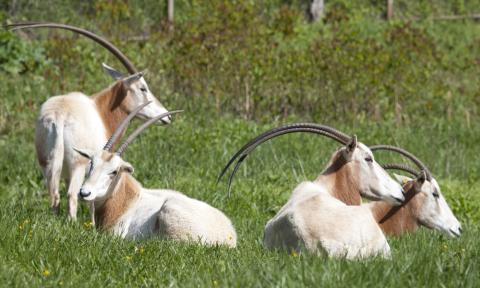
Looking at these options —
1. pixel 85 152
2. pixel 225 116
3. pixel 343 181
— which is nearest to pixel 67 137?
pixel 85 152

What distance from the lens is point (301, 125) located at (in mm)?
7188

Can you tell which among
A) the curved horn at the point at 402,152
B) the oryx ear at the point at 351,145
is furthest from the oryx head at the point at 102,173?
the curved horn at the point at 402,152

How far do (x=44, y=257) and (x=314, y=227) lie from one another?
169cm

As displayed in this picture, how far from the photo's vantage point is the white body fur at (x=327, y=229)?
6203 mm

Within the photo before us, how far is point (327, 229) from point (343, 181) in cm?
125

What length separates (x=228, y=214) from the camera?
9406mm

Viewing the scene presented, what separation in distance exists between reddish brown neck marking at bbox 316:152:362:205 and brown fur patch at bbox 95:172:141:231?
1.63 meters

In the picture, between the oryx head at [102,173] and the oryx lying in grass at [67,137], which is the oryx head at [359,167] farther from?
the oryx lying in grass at [67,137]

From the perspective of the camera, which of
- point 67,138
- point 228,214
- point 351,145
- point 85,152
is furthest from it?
point 228,214

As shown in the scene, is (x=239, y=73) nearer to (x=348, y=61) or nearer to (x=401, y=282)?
(x=348, y=61)

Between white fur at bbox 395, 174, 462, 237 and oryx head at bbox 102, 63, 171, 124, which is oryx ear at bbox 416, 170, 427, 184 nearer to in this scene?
white fur at bbox 395, 174, 462, 237

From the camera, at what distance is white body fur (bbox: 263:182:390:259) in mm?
6203

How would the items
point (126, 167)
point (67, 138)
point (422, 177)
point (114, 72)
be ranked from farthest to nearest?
point (114, 72) < point (422, 177) < point (67, 138) < point (126, 167)

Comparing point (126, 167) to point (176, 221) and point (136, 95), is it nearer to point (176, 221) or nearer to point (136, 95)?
point (176, 221)
